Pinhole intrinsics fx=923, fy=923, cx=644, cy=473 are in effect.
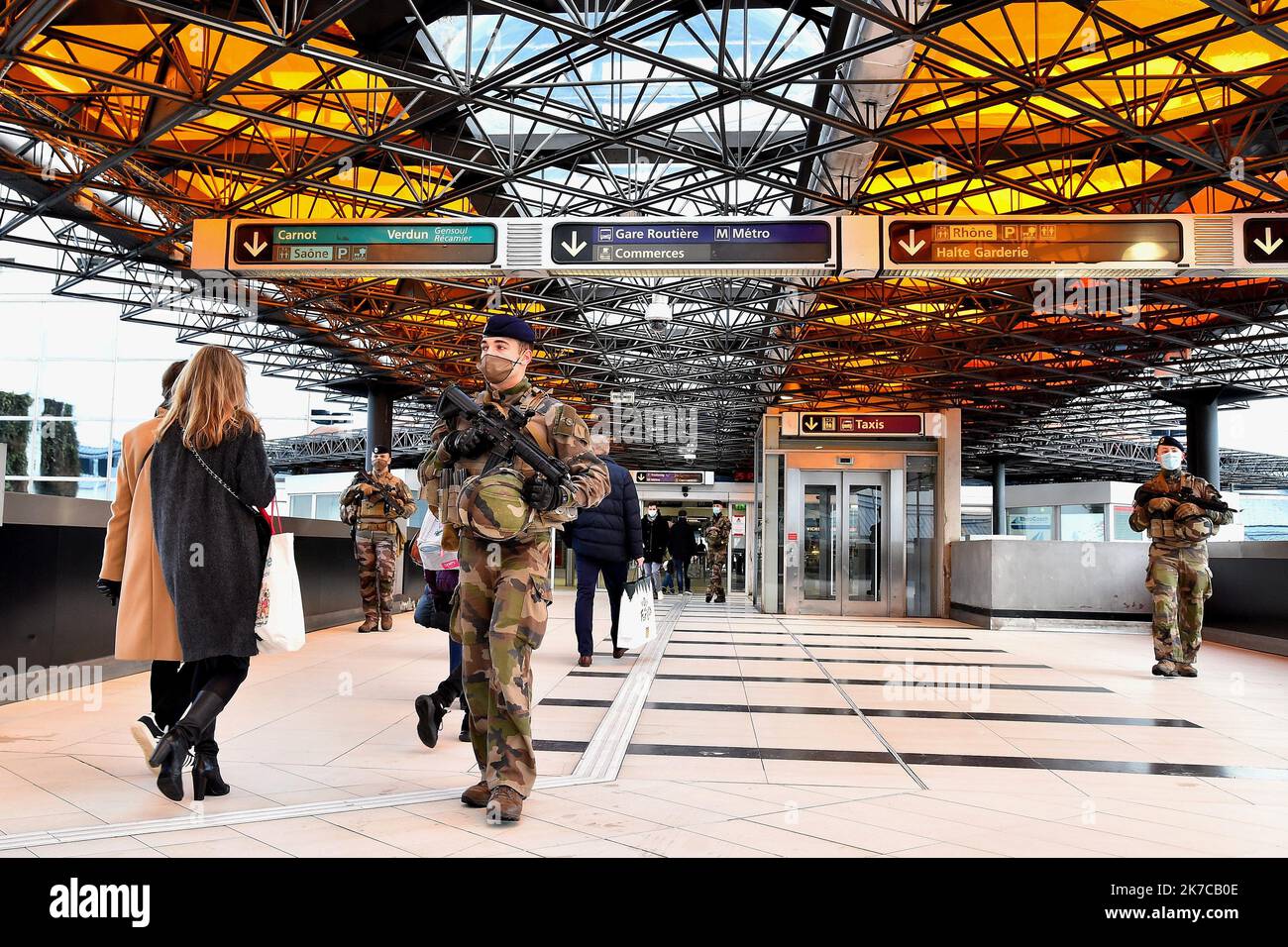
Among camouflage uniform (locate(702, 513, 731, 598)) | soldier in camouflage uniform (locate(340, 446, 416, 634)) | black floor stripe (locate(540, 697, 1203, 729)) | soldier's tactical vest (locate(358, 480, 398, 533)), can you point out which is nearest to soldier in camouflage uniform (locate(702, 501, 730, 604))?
camouflage uniform (locate(702, 513, 731, 598))

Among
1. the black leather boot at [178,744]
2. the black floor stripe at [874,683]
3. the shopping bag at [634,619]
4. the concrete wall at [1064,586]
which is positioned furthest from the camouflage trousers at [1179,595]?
the black leather boot at [178,744]

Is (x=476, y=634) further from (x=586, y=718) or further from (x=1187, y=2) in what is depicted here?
(x=1187, y=2)

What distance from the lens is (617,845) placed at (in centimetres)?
290

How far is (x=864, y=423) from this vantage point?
17.4 m

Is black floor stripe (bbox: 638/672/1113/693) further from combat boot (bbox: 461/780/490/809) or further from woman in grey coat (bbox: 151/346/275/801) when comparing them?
woman in grey coat (bbox: 151/346/275/801)

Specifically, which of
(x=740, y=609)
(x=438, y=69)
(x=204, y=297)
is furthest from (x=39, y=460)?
(x=438, y=69)

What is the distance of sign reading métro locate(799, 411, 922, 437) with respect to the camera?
→ 1736cm

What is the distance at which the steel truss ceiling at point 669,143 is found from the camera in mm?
8539

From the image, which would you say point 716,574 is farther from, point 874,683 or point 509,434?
point 509,434

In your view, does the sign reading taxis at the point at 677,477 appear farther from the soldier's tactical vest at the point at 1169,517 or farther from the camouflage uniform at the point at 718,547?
the soldier's tactical vest at the point at 1169,517

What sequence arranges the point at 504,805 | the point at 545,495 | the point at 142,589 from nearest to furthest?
the point at 504,805 < the point at 545,495 < the point at 142,589

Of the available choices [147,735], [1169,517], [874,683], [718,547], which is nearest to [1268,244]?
[1169,517]

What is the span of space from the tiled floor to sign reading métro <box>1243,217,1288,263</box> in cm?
375

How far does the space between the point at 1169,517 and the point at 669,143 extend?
6.58 m
